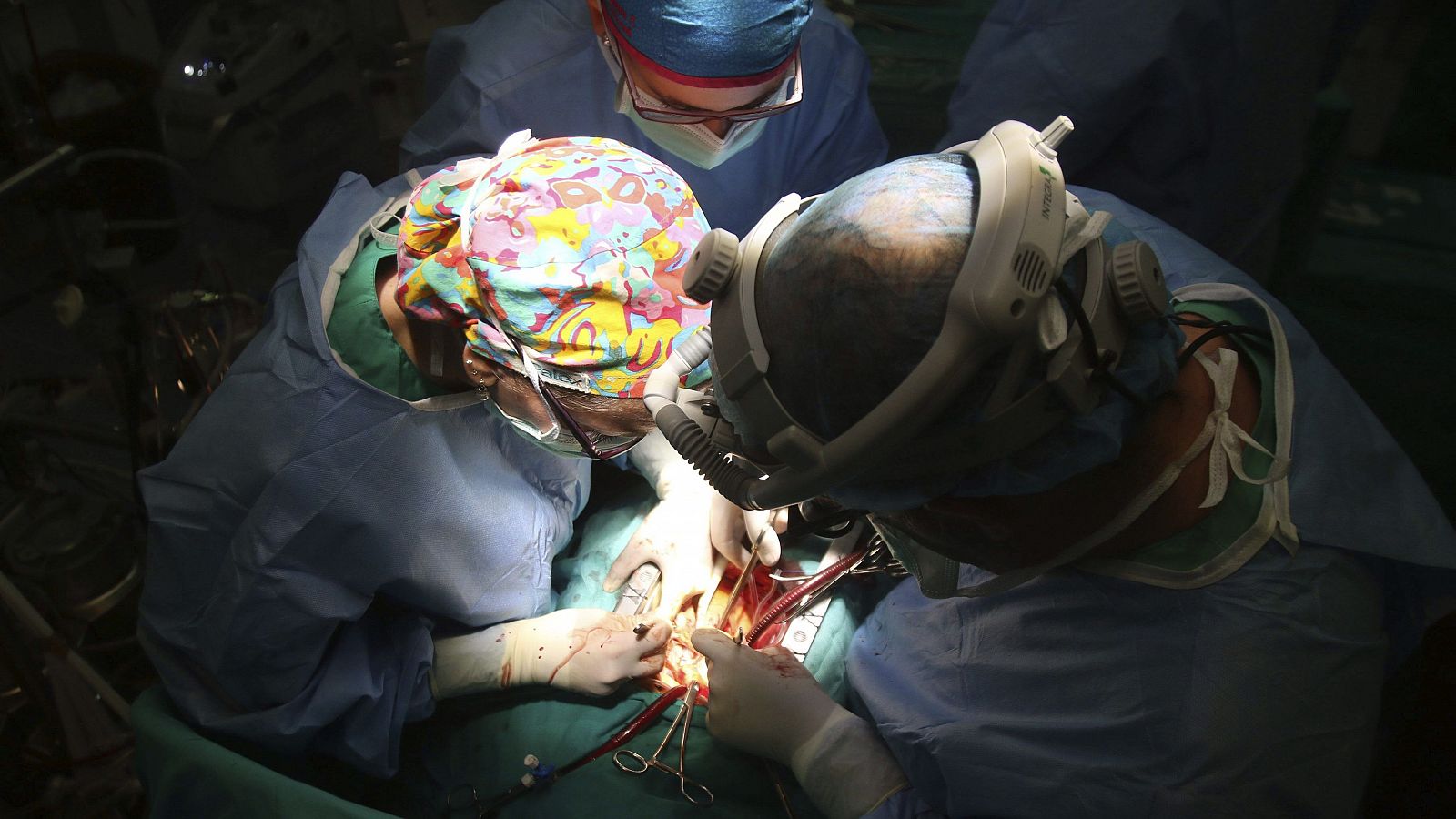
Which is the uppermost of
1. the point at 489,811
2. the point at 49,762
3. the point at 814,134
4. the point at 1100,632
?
the point at 814,134

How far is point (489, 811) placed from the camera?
177 cm

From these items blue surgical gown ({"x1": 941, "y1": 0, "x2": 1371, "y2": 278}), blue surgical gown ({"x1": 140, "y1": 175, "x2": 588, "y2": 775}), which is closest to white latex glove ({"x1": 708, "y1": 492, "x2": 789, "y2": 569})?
blue surgical gown ({"x1": 140, "y1": 175, "x2": 588, "y2": 775})

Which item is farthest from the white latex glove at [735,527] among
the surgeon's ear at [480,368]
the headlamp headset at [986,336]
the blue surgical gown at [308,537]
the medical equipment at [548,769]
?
the headlamp headset at [986,336]

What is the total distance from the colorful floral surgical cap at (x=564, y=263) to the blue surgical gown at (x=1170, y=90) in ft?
3.07

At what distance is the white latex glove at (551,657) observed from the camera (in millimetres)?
1880

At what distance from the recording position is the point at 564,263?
1440mm

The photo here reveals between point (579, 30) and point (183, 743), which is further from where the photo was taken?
point (579, 30)

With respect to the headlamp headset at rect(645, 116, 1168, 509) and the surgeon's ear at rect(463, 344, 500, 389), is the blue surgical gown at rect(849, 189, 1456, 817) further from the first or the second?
Result: the surgeon's ear at rect(463, 344, 500, 389)

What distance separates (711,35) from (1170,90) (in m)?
0.98

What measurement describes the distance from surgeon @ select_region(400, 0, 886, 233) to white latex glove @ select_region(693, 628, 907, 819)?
1.04 meters

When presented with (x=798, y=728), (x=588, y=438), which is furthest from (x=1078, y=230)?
(x=798, y=728)

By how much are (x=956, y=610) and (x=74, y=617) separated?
228 centimetres

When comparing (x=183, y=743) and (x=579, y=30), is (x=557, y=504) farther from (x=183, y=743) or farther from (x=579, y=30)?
(x=579, y=30)

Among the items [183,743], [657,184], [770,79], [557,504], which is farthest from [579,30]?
[183,743]
